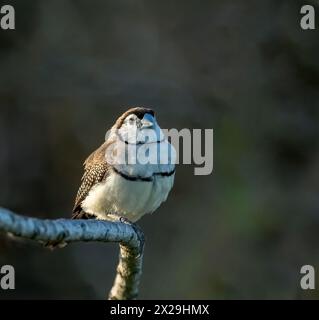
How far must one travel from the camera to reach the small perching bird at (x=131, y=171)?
4.09 m

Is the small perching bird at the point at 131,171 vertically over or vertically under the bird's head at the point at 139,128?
under

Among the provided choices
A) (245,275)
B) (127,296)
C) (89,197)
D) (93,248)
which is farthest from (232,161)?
(127,296)

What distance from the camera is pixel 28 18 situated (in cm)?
793

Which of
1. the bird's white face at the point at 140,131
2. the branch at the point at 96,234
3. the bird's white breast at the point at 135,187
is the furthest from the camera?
the bird's white face at the point at 140,131

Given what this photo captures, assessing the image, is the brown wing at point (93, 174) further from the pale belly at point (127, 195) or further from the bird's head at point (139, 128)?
the bird's head at point (139, 128)

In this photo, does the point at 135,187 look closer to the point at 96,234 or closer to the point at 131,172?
the point at 131,172

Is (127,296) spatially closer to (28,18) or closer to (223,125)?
(223,125)

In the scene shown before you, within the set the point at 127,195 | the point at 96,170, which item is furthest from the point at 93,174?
the point at 127,195

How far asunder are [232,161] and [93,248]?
1626mm

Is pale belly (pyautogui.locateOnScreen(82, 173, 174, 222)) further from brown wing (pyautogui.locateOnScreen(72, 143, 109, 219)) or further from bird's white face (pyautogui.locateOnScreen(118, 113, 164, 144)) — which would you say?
A: bird's white face (pyautogui.locateOnScreen(118, 113, 164, 144))

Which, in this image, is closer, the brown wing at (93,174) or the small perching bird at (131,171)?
the small perching bird at (131,171)

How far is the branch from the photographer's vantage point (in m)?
2.68

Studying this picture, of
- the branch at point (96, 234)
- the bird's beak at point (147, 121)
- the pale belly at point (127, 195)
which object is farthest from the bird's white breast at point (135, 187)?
the branch at point (96, 234)

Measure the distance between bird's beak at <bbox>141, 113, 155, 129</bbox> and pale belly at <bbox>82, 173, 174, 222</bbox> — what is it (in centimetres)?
31
